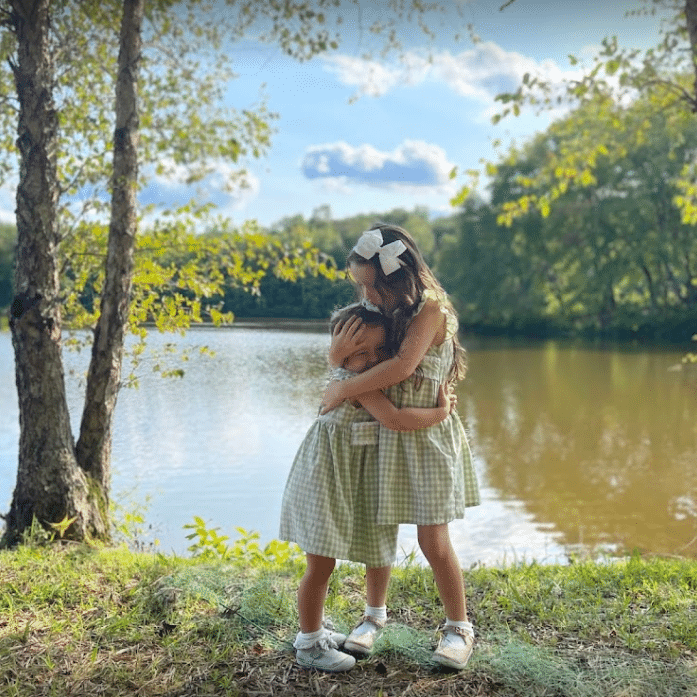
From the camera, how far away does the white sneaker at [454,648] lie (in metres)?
2.42

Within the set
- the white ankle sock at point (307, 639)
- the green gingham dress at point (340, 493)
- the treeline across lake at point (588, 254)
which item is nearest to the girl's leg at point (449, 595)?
the green gingham dress at point (340, 493)

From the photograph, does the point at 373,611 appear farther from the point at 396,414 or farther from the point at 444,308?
the point at 444,308

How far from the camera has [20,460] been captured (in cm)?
426

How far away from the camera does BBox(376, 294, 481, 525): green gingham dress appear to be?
2410 millimetres

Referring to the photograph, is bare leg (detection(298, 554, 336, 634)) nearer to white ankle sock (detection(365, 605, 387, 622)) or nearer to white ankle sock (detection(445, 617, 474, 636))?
white ankle sock (detection(365, 605, 387, 622))

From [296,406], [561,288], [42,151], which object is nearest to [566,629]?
[42,151]

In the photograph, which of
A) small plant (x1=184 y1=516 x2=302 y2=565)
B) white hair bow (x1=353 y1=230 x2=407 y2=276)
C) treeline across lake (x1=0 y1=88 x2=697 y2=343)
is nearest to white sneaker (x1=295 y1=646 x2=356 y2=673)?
white hair bow (x1=353 y1=230 x2=407 y2=276)

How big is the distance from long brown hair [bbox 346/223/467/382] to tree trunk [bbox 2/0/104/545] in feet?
7.73

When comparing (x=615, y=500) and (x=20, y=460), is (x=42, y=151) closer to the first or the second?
(x=20, y=460)

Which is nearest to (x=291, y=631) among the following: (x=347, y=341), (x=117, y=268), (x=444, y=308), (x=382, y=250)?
(x=347, y=341)

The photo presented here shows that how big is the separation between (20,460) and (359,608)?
7.42ft

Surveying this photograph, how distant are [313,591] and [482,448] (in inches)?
343

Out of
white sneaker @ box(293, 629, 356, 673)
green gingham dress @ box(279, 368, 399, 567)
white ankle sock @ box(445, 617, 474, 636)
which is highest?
green gingham dress @ box(279, 368, 399, 567)

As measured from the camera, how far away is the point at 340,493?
2.43 meters
